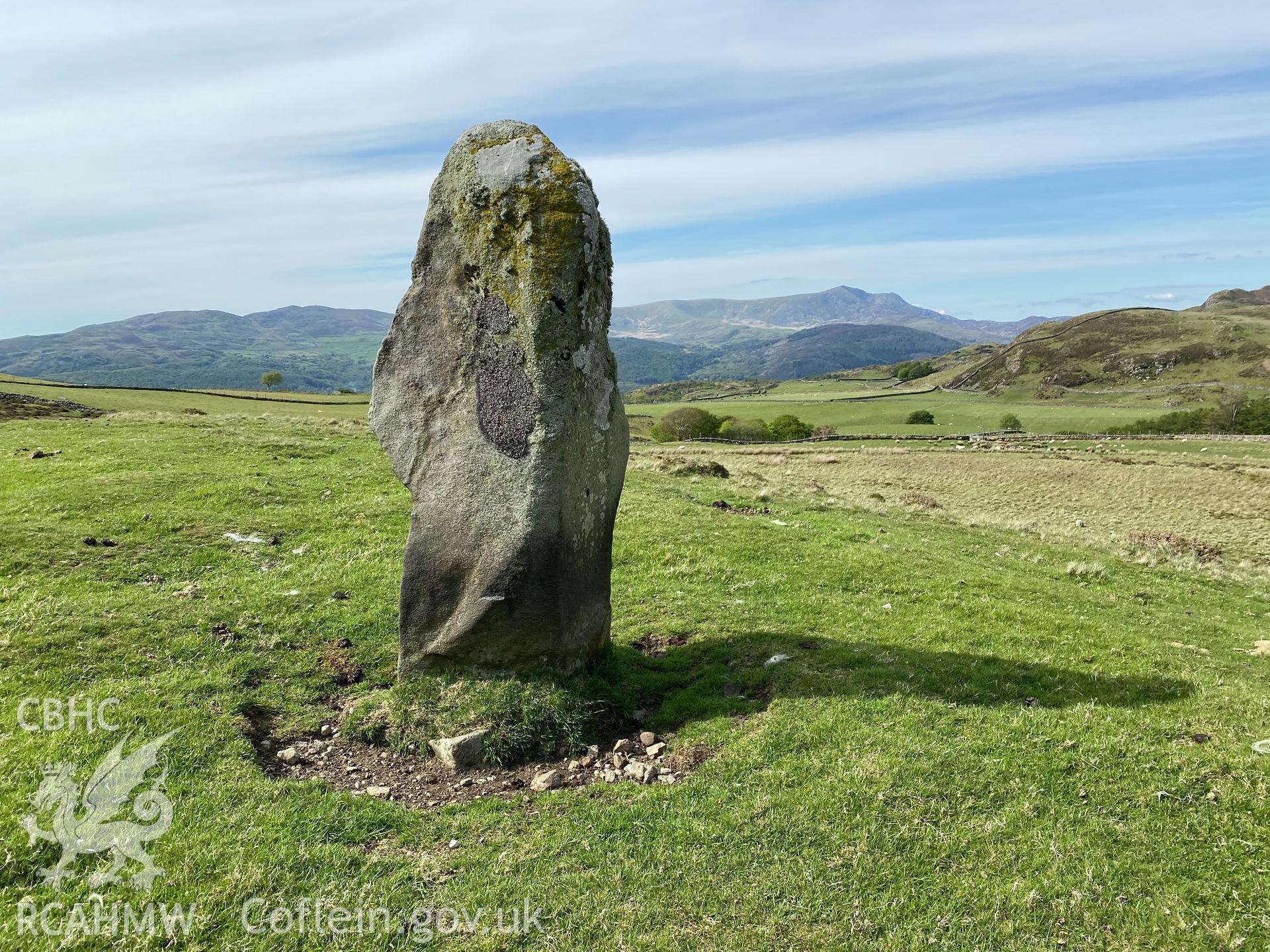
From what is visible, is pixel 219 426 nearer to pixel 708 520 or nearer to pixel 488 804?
pixel 708 520

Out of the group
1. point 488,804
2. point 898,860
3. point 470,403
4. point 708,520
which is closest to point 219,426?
point 708,520

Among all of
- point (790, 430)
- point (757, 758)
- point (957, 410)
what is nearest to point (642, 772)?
point (757, 758)

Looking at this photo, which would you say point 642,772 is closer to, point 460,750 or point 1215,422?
point 460,750

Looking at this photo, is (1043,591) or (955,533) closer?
(1043,591)

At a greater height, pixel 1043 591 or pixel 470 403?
pixel 470 403

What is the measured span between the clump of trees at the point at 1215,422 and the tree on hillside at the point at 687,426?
54203 millimetres

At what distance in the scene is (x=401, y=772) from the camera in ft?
29.6

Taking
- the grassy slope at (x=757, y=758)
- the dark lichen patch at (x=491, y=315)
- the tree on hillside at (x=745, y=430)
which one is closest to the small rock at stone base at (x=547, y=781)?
the grassy slope at (x=757, y=758)

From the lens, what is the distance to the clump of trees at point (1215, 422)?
90375 mm

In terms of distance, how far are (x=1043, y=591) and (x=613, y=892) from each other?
14.8m

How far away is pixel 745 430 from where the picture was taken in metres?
116

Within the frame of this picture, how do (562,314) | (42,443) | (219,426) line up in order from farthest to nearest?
(219,426), (42,443), (562,314)

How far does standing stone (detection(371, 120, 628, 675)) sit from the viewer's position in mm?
9797

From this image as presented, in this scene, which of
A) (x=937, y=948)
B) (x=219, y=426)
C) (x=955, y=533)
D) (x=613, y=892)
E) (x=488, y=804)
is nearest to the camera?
(x=937, y=948)
